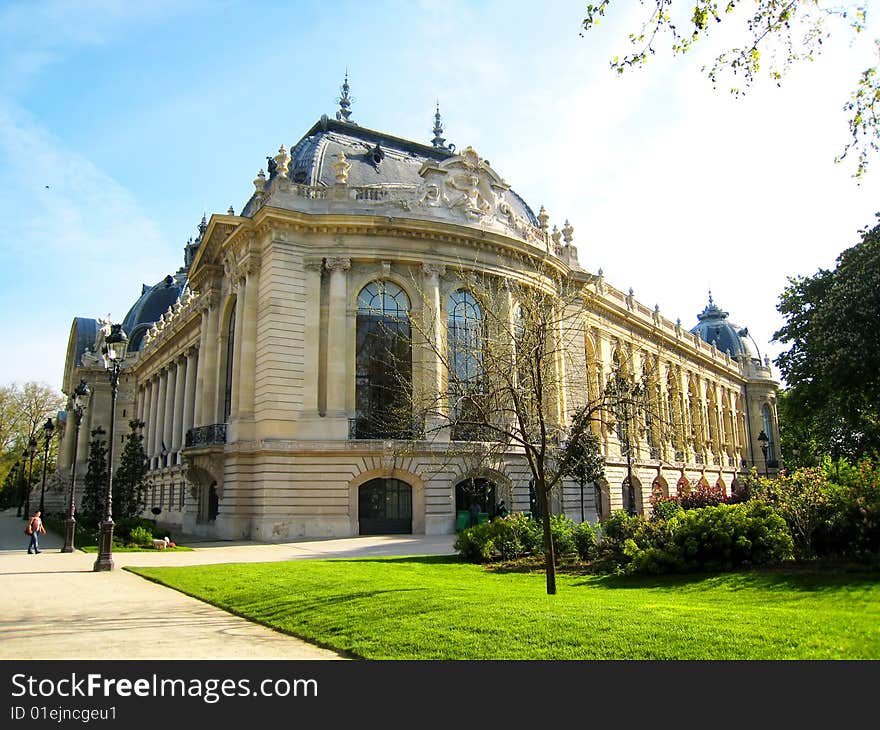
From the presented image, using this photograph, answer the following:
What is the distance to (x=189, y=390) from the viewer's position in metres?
50.3

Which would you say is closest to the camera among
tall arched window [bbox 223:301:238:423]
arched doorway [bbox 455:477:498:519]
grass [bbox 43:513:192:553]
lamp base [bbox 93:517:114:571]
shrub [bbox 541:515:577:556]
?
lamp base [bbox 93:517:114:571]

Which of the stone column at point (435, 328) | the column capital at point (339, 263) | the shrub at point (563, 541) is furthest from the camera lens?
the column capital at point (339, 263)

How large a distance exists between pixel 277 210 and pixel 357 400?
9415 millimetres

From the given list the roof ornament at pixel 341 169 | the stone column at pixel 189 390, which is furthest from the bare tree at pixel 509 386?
the stone column at pixel 189 390

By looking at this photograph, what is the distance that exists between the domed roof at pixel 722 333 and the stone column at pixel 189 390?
58.5 meters

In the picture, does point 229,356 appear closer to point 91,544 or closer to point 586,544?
point 91,544

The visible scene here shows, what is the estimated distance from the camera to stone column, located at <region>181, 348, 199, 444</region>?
49156mm

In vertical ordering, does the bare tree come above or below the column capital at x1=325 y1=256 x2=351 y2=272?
below

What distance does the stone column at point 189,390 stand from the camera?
161 ft

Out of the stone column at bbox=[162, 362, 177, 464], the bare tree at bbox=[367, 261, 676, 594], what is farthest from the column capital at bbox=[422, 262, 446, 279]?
the stone column at bbox=[162, 362, 177, 464]

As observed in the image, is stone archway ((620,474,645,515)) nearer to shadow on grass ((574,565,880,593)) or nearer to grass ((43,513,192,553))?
grass ((43,513,192,553))

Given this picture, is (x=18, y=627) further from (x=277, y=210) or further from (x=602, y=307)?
Result: (x=602, y=307)

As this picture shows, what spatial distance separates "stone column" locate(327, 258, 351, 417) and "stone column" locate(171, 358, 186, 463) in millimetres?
22388

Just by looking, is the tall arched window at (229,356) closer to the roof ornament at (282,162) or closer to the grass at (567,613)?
the roof ornament at (282,162)
